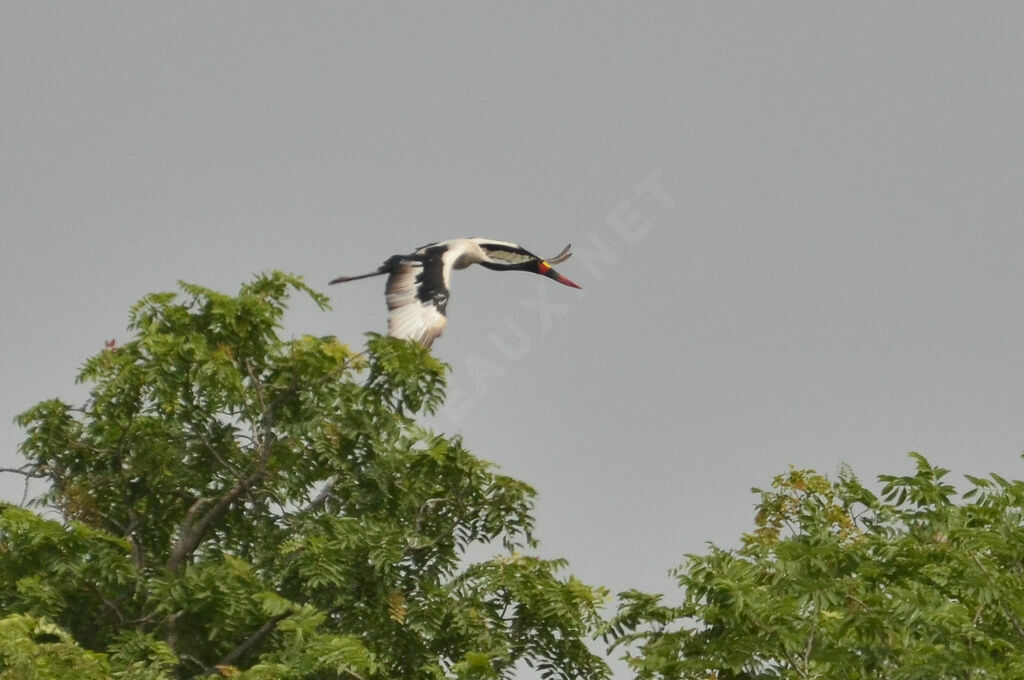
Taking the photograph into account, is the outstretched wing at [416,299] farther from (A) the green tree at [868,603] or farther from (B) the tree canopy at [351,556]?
(A) the green tree at [868,603]

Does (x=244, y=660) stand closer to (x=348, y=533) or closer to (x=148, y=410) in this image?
(x=348, y=533)

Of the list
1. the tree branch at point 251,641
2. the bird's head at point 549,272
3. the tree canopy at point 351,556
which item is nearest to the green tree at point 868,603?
the tree canopy at point 351,556

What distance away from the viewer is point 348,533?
14016 mm

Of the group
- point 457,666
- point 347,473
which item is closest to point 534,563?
point 347,473

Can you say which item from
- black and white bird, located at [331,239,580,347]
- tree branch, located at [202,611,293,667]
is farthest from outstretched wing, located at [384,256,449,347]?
tree branch, located at [202,611,293,667]

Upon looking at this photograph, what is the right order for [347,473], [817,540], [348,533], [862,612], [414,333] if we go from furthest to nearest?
[414,333], [347,473], [348,533], [817,540], [862,612]

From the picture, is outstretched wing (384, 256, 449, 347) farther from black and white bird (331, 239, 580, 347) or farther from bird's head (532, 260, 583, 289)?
bird's head (532, 260, 583, 289)

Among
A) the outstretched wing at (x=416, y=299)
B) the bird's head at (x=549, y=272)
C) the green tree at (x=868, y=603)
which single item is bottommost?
the green tree at (x=868, y=603)

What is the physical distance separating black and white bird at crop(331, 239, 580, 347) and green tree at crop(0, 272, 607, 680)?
1338 mm

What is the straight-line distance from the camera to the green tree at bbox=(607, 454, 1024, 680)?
1102 cm

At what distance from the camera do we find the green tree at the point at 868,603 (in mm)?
11016

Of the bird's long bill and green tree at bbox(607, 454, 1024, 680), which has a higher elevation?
the bird's long bill

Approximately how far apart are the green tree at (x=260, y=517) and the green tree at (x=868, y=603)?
214 centimetres

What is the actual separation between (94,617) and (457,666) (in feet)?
14.8
